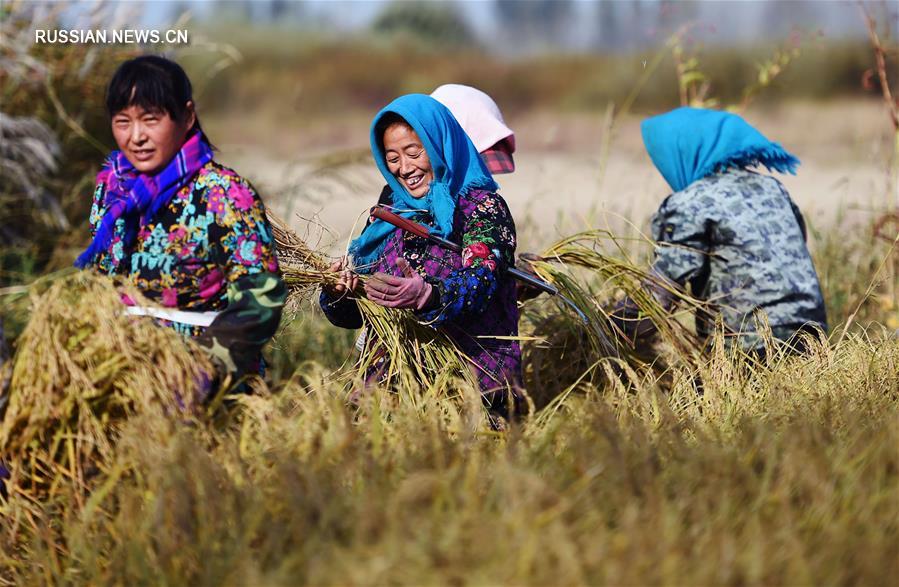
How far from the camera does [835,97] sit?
1620 cm

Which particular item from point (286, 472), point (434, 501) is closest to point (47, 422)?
point (286, 472)

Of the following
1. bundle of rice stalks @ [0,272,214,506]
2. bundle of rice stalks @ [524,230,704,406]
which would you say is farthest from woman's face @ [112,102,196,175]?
bundle of rice stalks @ [524,230,704,406]

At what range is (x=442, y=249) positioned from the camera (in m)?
3.12

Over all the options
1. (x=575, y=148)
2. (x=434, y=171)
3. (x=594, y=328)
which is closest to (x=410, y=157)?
(x=434, y=171)

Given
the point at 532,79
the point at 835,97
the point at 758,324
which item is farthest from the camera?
the point at 532,79

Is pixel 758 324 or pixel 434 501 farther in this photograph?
pixel 758 324

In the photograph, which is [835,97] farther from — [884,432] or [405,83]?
[884,432]

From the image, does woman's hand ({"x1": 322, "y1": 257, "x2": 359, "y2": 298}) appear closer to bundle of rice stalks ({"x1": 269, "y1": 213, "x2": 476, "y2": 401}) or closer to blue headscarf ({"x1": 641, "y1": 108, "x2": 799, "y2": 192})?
bundle of rice stalks ({"x1": 269, "y1": 213, "x2": 476, "y2": 401})

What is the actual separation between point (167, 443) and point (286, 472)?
35 centimetres

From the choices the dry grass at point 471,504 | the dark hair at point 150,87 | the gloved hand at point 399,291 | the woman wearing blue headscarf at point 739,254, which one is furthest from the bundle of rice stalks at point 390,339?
the woman wearing blue headscarf at point 739,254

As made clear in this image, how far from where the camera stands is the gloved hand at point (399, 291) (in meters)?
2.90

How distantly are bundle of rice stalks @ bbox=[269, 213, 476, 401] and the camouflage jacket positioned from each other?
955 mm

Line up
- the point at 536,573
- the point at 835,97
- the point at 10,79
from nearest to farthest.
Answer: the point at 536,573 < the point at 10,79 < the point at 835,97

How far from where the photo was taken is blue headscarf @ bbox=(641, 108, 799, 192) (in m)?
3.98
